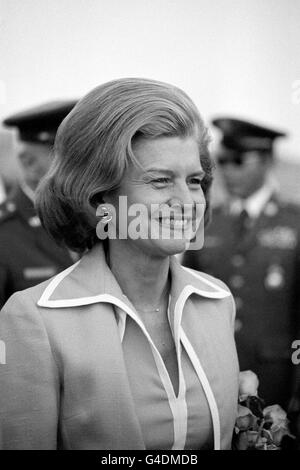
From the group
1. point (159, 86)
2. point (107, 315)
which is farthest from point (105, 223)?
point (159, 86)

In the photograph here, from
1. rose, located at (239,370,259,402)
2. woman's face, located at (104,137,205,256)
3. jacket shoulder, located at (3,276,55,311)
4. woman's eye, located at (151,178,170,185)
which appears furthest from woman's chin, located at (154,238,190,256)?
rose, located at (239,370,259,402)

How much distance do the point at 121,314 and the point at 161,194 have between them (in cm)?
25

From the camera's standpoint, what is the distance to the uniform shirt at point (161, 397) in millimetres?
1236

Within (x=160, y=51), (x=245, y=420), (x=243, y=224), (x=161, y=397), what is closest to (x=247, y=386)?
(x=245, y=420)

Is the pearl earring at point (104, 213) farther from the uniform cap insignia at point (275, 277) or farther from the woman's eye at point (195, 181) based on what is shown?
the uniform cap insignia at point (275, 277)

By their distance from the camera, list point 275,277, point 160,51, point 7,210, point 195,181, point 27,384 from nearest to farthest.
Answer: point 27,384 → point 195,181 → point 160,51 → point 7,210 → point 275,277

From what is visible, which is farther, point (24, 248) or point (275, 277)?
point (275, 277)

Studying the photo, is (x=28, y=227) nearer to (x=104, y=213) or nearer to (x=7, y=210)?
(x=7, y=210)

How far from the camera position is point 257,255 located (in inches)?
102

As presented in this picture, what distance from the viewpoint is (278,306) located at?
2.51m

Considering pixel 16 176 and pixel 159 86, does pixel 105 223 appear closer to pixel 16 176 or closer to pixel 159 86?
pixel 159 86

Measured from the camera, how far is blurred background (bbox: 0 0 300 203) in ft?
6.63

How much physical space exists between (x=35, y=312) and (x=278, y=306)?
1.48 meters

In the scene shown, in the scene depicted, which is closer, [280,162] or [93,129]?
[93,129]
